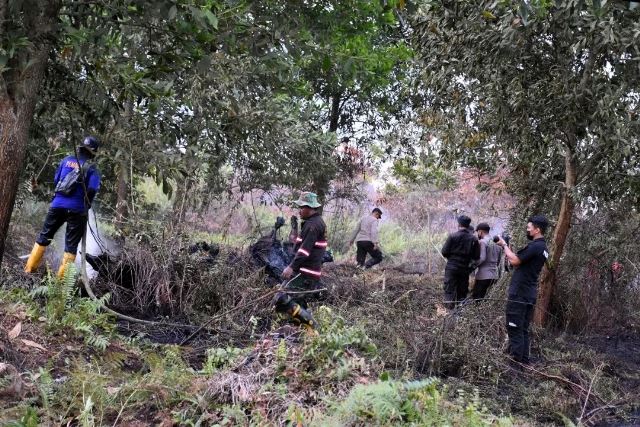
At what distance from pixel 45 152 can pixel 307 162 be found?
4469 mm

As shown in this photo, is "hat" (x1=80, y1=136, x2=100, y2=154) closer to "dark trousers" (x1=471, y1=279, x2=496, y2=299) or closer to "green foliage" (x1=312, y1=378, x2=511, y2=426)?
"green foliage" (x1=312, y1=378, x2=511, y2=426)

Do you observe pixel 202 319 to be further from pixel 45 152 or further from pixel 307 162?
pixel 307 162

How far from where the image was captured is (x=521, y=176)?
9.88m

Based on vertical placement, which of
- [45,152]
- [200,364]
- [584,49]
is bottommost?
[200,364]

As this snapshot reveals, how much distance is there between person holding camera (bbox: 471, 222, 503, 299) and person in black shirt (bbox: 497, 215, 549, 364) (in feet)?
7.44

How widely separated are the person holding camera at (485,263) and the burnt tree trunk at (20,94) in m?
6.58

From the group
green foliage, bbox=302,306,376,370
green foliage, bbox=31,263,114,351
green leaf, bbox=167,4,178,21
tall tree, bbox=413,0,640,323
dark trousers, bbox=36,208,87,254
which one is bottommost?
green foliage, bbox=31,263,114,351

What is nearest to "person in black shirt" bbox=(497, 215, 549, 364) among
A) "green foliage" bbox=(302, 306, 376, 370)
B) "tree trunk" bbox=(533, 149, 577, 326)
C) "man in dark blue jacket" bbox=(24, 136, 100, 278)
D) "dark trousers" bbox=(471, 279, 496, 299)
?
"tree trunk" bbox=(533, 149, 577, 326)

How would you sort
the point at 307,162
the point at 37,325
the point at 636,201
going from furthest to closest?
the point at 307,162 → the point at 636,201 → the point at 37,325

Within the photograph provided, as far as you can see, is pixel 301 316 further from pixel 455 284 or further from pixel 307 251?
pixel 455 284

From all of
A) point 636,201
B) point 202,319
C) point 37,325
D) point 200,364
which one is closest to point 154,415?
point 200,364

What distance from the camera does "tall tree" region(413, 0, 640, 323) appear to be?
699 centimetres

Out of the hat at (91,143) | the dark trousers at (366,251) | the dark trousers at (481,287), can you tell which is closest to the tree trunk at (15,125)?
the hat at (91,143)

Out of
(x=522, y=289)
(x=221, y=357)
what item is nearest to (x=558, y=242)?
A: (x=522, y=289)
